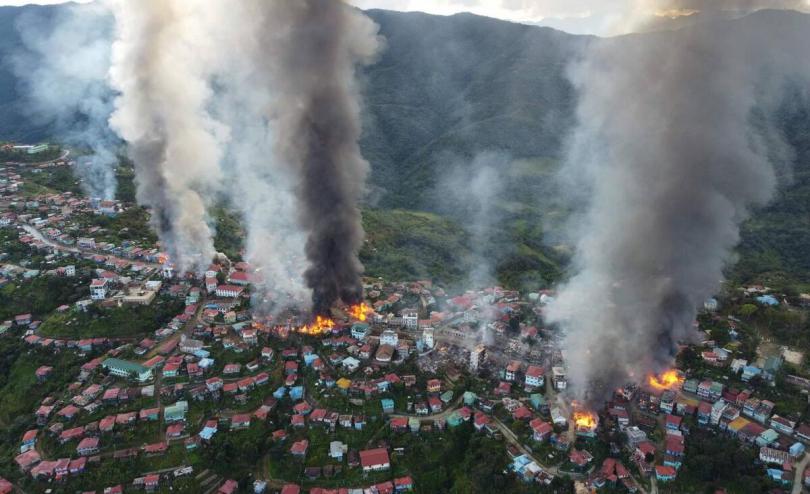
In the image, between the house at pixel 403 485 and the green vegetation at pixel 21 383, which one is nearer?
the house at pixel 403 485

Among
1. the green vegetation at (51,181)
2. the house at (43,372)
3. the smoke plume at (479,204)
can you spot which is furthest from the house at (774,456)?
the green vegetation at (51,181)

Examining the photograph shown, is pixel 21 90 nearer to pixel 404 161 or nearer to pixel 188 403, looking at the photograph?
pixel 404 161

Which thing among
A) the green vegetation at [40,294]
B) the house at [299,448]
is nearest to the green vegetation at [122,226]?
the green vegetation at [40,294]

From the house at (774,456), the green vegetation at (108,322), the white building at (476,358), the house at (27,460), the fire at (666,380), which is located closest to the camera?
the house at (774,456)

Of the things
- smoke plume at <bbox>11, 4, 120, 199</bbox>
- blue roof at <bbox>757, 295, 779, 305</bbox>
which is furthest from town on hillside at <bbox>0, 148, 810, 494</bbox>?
smoke plume at <bbox>11, 4, 120, 199</bbox>

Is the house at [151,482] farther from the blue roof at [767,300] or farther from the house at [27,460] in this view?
the blue roof at [767,300]

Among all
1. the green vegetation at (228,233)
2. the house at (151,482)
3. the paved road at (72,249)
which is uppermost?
the paved road at (72,249)

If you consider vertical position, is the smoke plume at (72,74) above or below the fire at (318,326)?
above

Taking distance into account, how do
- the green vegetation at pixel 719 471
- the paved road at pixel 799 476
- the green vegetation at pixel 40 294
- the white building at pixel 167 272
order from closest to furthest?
the paved road at pixel 799 476 → the green vegetation at pixel 719 471 → the green vegetation at pixel 40 294 → the white building at pixel 167 272
